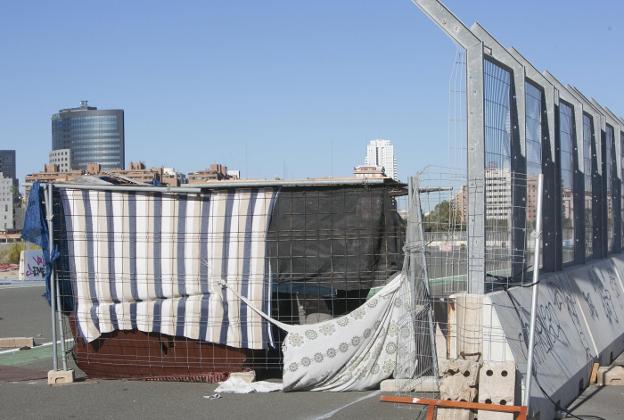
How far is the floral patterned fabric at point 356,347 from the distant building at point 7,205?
5435 inches

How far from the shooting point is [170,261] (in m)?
10.9

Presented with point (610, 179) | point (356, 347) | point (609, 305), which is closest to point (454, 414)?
point (356, 347)

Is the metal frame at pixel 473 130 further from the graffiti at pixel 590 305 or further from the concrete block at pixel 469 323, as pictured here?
the graffiti at pixel 590 305

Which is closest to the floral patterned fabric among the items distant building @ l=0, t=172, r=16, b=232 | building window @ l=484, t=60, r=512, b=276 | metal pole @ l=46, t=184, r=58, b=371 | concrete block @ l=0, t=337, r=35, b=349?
building window @ l=484, t=60, r=512, b=276

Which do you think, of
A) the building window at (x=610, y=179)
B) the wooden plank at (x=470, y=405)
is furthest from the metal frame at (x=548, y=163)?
the building window at (x=610, y=179)

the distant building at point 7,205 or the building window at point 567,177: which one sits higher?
the distant building at point 7,205

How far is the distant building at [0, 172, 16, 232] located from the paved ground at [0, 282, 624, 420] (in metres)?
137

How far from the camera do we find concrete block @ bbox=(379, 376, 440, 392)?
9.69 meters

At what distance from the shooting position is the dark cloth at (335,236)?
421 inches

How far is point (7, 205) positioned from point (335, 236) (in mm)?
148490

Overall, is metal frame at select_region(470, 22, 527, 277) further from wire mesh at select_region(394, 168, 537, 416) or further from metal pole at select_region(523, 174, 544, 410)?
metal pole at select_region(523, 174, 544, 410)

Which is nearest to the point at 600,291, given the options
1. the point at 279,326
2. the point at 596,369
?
the point at 596,369

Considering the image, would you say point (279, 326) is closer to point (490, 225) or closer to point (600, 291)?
point (490, 225)

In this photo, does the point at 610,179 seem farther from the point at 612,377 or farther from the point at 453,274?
the point at 453,274
